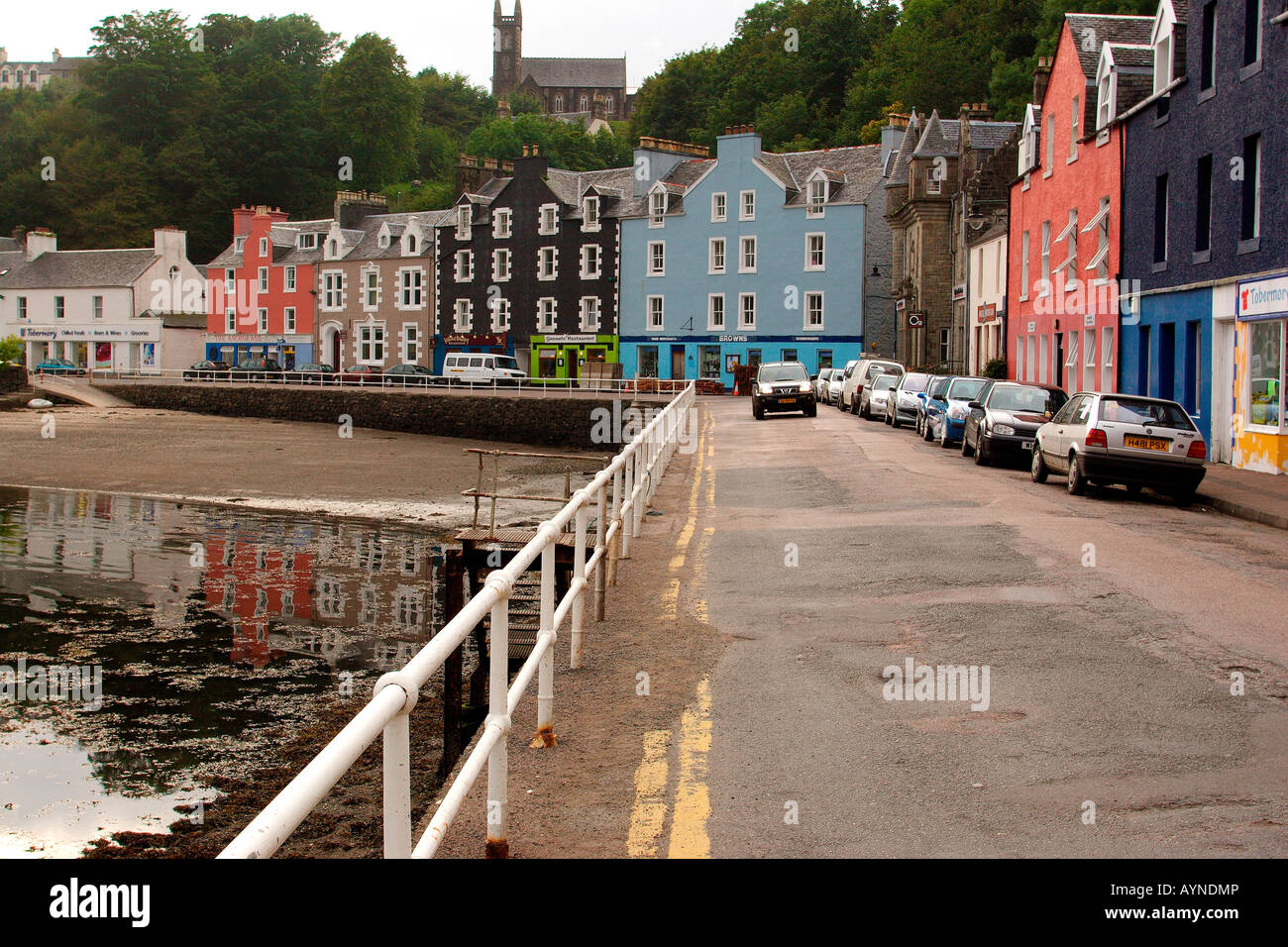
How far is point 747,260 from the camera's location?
65.1 meters

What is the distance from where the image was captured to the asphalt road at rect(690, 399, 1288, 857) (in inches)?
207

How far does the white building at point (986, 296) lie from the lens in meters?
42.8

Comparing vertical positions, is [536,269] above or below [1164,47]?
below

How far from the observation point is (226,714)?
1110cm

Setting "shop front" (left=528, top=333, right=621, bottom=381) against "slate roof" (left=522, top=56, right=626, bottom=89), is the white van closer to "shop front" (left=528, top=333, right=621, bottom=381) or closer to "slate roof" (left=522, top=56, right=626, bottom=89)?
"shop front" (left=528, top=333, right=621, bottom=381)

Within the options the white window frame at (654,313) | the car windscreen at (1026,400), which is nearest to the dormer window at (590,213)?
the white window frame at (654,313)

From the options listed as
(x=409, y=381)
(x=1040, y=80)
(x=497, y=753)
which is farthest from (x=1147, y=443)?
(x=409, y=381)

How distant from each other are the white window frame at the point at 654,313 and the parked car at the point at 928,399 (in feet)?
110

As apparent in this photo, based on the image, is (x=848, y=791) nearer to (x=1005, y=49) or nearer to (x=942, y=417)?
(x=942, y=417)

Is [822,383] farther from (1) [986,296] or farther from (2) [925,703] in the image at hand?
(2) [925,703]

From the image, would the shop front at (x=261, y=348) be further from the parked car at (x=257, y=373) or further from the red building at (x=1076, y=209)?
the red building at (x=1076, y=209)

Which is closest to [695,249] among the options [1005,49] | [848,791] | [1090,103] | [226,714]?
[1005,49]

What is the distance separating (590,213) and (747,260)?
9.42 m
